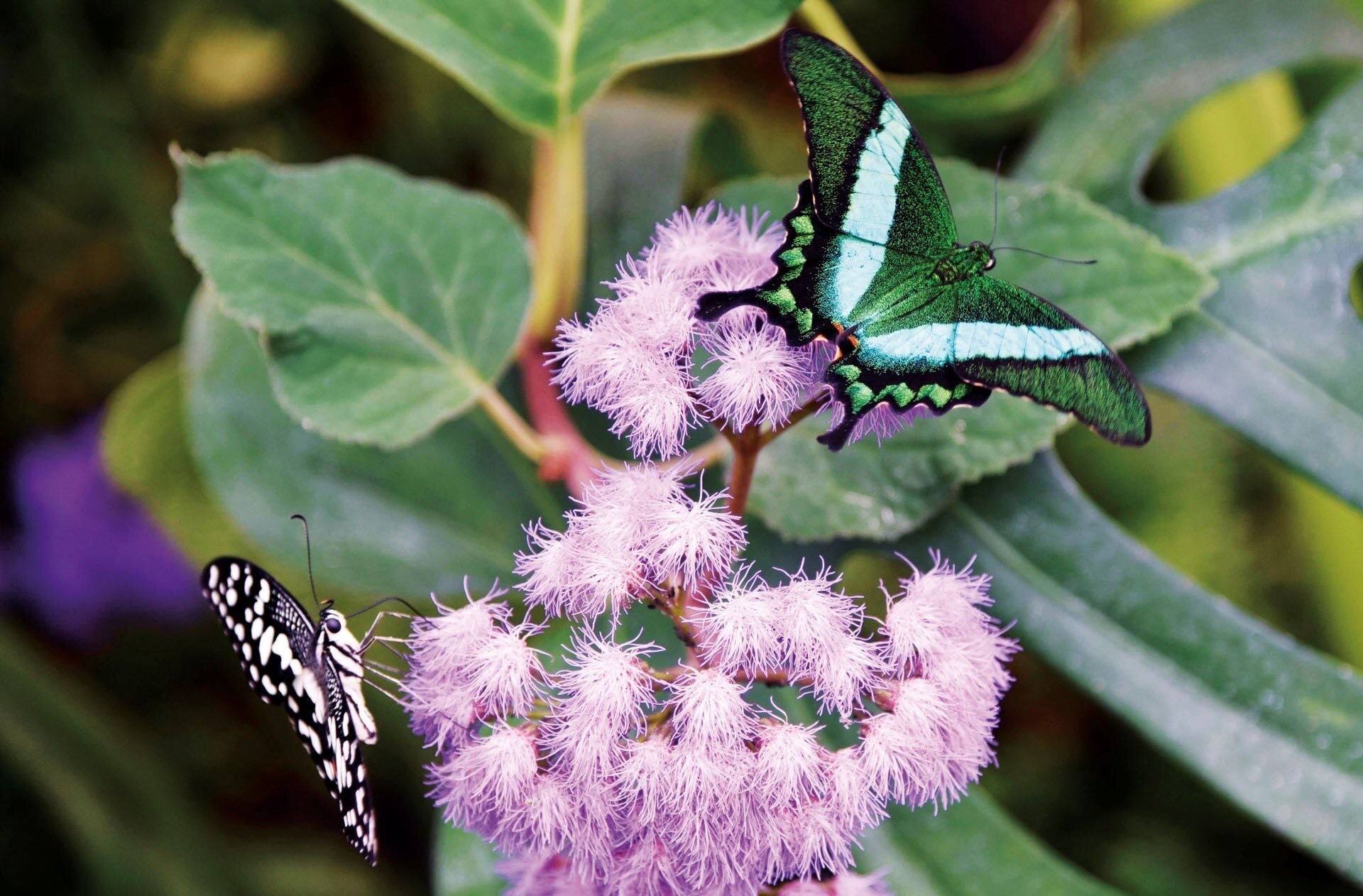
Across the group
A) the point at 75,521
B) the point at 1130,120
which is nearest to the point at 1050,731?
the point at 1130,120

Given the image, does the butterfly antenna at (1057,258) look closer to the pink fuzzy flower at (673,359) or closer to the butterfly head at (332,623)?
the pink fuzzy flower at (673,359)

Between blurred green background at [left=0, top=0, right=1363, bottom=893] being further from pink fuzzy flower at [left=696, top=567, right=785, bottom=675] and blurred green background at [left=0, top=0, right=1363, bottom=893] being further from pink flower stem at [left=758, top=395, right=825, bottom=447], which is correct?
pink fuzzy flower at [left=696, top=567, right=785, bottom=675]

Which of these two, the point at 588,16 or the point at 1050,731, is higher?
the point at 588,16

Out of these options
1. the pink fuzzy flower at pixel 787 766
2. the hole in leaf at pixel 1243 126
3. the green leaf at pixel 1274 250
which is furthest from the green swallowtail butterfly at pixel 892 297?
the hole in leaf at pixel 1243 126

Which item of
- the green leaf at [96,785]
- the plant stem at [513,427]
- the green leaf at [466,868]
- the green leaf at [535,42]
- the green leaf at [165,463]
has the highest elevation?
the green leaf at [535,42]

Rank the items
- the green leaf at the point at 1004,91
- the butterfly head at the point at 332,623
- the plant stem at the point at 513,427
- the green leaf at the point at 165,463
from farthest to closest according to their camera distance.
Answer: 1. the green leaf at the point at 165,463
2. the green leaf at the point at 1004,91
3. the plant stem at the point at 513,427
4. the butterfly head at the point at 332,623

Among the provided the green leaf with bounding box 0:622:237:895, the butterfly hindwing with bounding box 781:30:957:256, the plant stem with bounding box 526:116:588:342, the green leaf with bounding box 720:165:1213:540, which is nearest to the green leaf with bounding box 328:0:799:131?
the plant stem with bounding box 526:116:588:342

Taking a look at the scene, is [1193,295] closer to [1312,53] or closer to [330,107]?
[1312,53]

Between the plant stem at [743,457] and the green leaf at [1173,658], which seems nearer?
the plant stem at [743,457]
